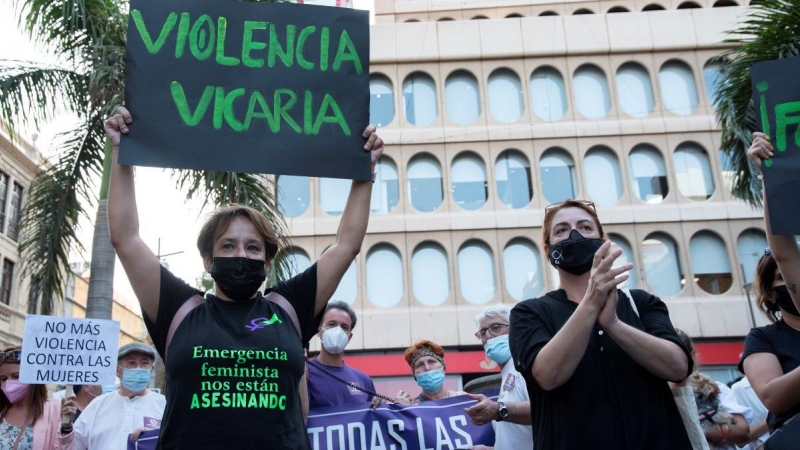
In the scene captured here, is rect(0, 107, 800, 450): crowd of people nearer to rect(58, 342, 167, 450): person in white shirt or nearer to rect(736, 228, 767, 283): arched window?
rect(58, 342, 167, 450): person in white shirt

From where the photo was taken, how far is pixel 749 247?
21.8m

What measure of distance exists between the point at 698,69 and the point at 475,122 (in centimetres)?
716

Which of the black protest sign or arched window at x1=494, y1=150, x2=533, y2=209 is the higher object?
arched window at x1=494, y1=150, x2=533, y2=209

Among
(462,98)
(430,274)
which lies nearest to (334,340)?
(430,274)

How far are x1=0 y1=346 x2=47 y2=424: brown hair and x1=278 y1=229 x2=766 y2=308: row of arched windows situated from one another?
1649 cm

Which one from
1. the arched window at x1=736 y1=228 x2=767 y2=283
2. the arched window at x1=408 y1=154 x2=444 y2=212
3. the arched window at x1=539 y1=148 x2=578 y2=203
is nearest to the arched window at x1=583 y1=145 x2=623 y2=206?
the arched window at x1=539 y1=148 x2=578 y2=203

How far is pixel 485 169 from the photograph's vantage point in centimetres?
2284

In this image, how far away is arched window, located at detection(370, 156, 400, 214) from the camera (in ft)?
73.9

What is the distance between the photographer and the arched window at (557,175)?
2262 centimetres

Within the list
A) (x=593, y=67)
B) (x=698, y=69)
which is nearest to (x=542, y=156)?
(x=593, y=67)

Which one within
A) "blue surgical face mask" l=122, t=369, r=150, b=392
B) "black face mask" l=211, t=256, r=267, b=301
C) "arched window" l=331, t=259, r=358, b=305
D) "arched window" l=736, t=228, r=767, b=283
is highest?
"arched window" l=736, t=228, r=767, b=283

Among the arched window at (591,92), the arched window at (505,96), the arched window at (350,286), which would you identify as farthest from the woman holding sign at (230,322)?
the arched window at (591,92)

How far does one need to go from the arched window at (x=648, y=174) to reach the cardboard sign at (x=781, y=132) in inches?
776

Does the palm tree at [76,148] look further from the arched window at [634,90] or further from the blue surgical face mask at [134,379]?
the arched window at [634,90]
